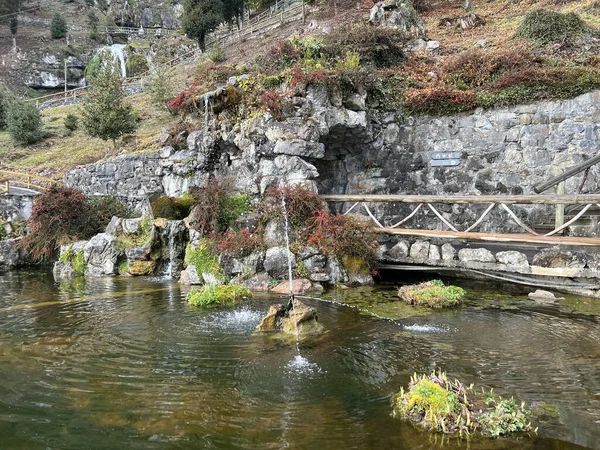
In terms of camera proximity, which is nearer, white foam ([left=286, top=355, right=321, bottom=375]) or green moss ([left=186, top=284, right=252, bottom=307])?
white foam ([left=286, top=355, right=321, bottom=375])

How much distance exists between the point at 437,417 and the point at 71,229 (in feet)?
48.1

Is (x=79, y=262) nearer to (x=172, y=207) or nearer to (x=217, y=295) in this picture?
(x=172, y=207)

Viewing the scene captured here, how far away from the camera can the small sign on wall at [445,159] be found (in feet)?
42.1

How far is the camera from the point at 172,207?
12.7 m

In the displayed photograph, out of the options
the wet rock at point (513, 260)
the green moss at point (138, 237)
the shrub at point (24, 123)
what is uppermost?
the shrub at point (24, 123)

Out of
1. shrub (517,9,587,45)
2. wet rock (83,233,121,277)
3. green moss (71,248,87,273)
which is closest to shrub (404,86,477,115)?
shrub (517,9,587,45)

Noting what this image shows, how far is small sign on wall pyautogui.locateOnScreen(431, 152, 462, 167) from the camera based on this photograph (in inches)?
506

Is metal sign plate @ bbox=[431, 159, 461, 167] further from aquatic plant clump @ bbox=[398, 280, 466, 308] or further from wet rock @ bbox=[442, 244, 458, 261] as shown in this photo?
aquatic plant clump @ bbox=[398, 280, 466, 308]

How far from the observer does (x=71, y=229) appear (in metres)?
14.8

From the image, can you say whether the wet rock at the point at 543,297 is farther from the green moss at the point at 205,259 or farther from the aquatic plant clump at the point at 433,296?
the green moss at the point at 205,259

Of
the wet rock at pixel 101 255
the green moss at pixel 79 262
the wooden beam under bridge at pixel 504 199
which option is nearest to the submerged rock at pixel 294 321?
the wooden beam under bridge at pixel 504 199

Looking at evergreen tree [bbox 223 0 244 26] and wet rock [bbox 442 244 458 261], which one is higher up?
evergreen tree [bbox 223 0 244 26]

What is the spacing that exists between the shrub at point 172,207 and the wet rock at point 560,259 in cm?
955

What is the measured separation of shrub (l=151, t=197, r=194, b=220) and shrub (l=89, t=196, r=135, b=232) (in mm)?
4325
